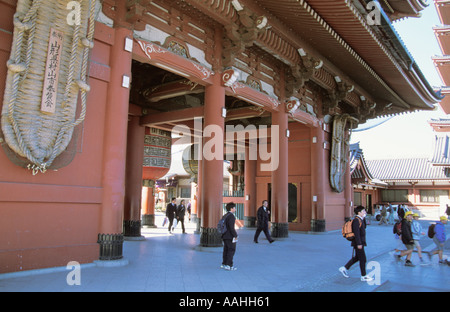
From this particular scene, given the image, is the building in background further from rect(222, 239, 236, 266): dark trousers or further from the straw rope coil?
rect(222, 239, 236, 266): dark trousers

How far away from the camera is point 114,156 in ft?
22.1

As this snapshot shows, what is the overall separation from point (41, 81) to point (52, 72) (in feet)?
0.82

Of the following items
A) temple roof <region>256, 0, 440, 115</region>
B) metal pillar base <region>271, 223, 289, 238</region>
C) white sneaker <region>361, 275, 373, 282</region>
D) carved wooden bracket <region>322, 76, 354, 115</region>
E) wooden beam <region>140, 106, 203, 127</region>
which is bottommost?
white sneaker <region>361, 275, 373, 282</region>

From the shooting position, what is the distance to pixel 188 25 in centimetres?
883

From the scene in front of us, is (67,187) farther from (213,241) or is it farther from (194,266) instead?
(213,241)

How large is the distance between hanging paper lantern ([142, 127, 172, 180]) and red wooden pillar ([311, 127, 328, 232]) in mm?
6057

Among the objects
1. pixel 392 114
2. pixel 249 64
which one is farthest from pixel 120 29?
pixel 392 114

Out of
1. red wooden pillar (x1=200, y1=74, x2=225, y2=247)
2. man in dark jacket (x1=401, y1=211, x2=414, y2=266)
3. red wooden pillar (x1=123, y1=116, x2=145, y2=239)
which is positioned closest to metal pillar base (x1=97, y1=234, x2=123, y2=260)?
Result: red wooden pillar (x1=200, y1=74, x2=225, y2=247)

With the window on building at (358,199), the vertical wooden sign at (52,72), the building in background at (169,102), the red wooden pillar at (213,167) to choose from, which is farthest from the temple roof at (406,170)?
the vertical wooden sign at (52,72)

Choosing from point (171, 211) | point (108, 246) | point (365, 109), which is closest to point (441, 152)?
point (365, 109)

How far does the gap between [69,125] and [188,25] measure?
4296 millimetres

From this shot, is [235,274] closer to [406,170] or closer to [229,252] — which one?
[229,252]

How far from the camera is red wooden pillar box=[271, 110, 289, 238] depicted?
12242 mm

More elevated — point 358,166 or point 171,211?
point 358,166
